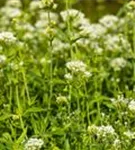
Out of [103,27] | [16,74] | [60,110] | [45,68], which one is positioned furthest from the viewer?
[103,27]

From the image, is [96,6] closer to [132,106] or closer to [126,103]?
[126,103]

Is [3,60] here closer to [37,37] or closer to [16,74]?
[16,74]

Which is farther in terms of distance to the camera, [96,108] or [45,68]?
[45,68]

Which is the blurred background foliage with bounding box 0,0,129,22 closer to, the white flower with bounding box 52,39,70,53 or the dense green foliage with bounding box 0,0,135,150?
the white flower with bounding box 52,39,70,53

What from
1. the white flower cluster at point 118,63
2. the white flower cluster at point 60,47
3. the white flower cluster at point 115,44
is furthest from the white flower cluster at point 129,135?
the white flower cluster at point 60,47


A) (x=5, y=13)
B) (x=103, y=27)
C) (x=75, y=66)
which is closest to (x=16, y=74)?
(x=75, y=66)

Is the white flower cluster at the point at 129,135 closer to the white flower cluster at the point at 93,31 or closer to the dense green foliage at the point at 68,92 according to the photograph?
the dense green foliage at the point at 68,92

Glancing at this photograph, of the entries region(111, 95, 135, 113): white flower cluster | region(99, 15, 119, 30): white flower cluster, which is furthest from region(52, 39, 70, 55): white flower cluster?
region(111, 95, 135, 113): white flower cluster

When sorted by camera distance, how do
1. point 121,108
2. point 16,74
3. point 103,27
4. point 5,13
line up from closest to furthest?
point 121,108 < point 16,74 < point 103,27 < point 5,13
